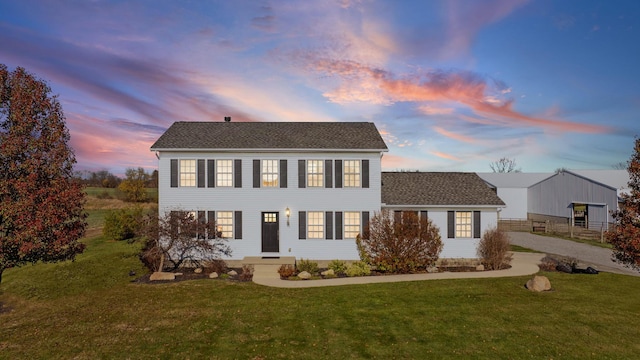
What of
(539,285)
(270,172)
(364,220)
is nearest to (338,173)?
(364,220)

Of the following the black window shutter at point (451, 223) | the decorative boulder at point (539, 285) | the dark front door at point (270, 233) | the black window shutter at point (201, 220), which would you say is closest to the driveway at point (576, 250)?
the decorative boulder at point (539, 285)

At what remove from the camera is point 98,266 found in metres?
18.7

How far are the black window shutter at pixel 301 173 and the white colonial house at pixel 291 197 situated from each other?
0.06 meters

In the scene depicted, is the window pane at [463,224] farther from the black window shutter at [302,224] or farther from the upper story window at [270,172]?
the upper story window at [270,172]

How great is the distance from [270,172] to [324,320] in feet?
33.2

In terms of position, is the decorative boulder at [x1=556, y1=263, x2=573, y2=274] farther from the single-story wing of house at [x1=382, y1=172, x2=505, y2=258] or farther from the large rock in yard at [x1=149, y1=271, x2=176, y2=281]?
the large rock in yard at [x1=149, y1=271, x2=176, y2=281]

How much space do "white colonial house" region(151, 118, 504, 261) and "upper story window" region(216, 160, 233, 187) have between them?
0.06 metres

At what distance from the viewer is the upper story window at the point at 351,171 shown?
19094mm

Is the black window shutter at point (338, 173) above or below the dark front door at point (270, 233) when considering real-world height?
above

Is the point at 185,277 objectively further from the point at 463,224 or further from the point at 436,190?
the point at 463,224

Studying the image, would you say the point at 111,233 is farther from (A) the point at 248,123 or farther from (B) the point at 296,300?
(B) the point at 296,300

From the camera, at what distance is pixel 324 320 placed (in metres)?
10.8

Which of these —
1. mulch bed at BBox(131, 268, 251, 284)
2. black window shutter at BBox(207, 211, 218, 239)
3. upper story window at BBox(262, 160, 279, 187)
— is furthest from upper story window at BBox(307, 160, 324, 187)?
mulch bed at BBox(131, 268, 251, 284)

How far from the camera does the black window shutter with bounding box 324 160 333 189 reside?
1900 centimetres
